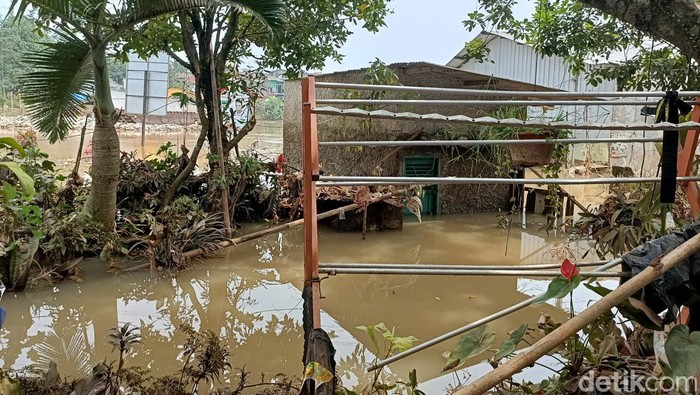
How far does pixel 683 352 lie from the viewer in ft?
3.80

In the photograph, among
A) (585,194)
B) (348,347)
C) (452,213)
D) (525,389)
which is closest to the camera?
(525,389)

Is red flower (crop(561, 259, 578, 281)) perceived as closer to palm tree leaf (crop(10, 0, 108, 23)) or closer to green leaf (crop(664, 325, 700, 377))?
green leaf (crop(664, 325, 700, 377))

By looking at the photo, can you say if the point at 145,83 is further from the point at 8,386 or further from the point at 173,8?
the point at 8,386

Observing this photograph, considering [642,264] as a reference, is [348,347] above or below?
below

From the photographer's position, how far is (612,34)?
5.47 metres

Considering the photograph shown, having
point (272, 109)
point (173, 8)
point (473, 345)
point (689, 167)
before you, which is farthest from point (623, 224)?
point (272, 109)

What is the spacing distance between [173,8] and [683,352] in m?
4.33

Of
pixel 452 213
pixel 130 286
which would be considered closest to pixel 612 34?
pixel 452 213

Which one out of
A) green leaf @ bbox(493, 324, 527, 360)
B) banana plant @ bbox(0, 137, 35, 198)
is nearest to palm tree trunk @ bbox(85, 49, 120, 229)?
banana plant @ bbox(0, 137, 35, 198)

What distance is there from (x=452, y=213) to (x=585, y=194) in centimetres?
289

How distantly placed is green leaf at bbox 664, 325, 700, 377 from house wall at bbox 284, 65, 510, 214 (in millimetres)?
6161

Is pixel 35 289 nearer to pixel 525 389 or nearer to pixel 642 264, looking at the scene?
pixel 525 389

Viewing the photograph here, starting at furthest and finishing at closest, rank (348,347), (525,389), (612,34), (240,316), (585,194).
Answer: (585,194)
(612,34)
(240,316)
(348,347)
(525,389)

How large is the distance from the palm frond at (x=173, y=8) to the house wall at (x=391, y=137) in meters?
2.66
